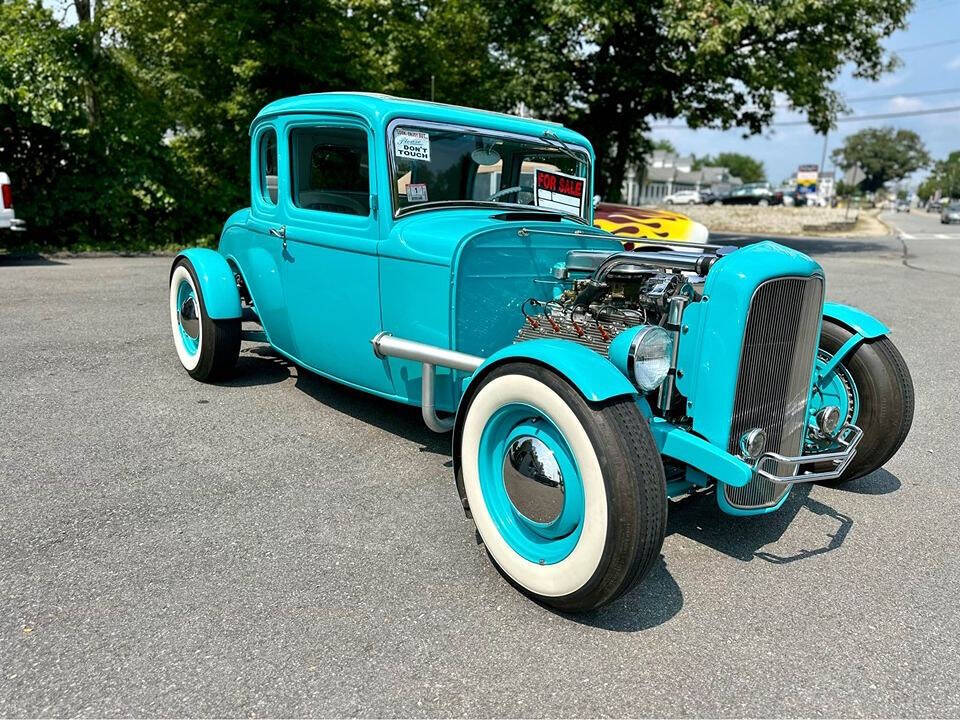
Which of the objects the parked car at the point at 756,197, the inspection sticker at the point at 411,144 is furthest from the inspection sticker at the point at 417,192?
the parked car at the point at 756,197

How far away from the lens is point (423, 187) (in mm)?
3818

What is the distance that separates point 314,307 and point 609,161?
51.4 ft

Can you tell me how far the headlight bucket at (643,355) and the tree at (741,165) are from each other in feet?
417

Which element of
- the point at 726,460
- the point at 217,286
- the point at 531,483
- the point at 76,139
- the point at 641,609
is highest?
the point at 76,139

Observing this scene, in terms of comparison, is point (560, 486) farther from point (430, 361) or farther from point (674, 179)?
point (674, 179)

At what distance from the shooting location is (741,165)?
436ft

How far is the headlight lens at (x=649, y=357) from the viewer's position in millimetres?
2717

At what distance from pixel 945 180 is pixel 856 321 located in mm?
126265

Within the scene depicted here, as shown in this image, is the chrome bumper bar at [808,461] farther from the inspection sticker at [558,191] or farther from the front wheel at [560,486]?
the inspection sticker at [558,191]

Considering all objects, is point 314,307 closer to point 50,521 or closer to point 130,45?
point 50,521

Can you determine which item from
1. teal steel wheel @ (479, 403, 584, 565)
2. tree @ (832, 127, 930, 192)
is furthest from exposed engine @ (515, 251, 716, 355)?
tree @ (832, 127, 930, 192)

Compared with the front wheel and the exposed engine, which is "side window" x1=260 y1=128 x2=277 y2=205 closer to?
the exposed engine

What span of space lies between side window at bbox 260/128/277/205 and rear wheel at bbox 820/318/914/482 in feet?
10.4

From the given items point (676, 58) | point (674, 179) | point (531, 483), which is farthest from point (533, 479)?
point (674, 179)
